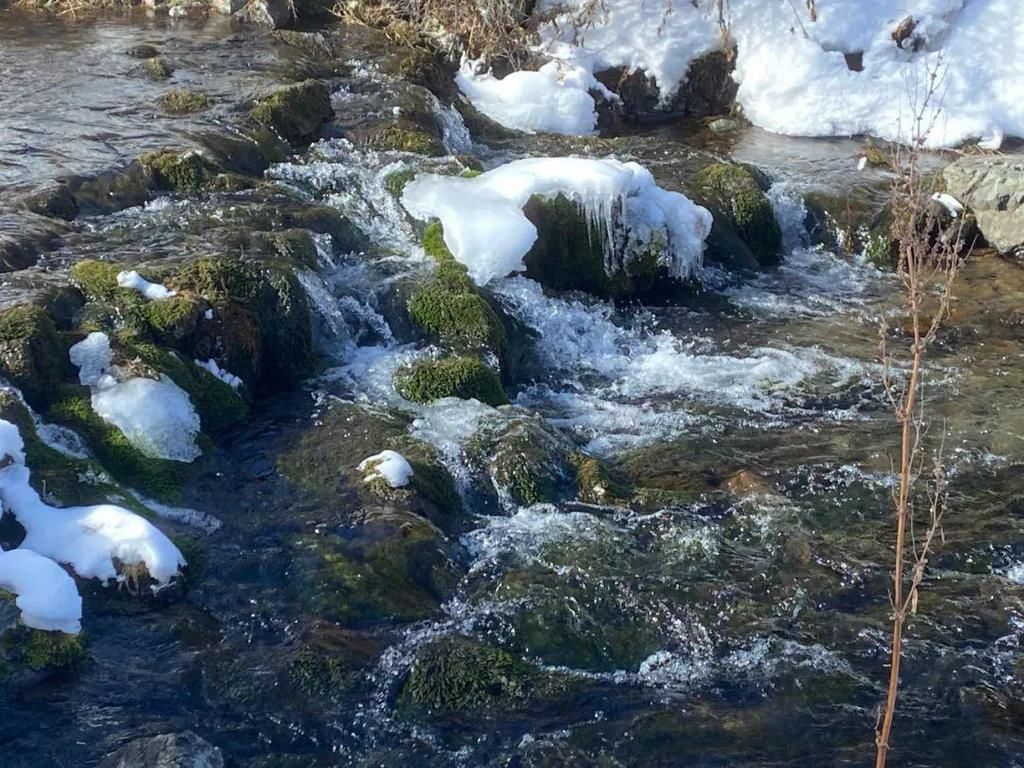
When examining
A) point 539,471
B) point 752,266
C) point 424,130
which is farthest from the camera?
point 424,130

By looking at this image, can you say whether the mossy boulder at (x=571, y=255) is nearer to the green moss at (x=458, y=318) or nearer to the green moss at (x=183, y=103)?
the green moss at (x=458, y=318)

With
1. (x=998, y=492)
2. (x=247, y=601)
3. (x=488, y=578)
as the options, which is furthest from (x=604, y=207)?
(x=247, y=601)

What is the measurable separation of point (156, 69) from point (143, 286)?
5.88 meters

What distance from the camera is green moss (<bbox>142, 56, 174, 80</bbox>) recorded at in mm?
12594

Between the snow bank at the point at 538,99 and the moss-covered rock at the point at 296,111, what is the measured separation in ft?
8.46

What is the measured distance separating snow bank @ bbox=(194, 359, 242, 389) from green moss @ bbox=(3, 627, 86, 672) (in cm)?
261

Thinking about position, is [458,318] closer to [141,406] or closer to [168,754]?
[141,406]

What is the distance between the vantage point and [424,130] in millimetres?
11852

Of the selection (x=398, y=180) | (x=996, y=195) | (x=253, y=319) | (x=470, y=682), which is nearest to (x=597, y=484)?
(x=470, y=682)

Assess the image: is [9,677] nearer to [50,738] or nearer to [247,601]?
[50,738]

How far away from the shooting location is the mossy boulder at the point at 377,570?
559 centimetres

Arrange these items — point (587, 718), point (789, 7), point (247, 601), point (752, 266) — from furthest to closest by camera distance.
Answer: point (789, 7)
point (752, 266)
point (247, 601)
point (587, 718)

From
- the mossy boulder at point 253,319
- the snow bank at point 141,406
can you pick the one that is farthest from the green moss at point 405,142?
the snow bank at point 141,406

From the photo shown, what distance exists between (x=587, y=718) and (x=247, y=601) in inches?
66.8
